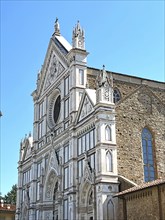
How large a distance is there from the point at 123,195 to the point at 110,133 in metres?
4.66

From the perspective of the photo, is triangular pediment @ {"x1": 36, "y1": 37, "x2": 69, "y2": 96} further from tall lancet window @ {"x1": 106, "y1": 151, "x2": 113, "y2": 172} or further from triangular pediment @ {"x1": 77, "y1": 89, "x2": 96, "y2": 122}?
tall lancet window @ {"x1": 106, "y1": 151, "x2": 113, "y2": 172}

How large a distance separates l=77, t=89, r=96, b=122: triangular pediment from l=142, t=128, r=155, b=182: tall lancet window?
425cm

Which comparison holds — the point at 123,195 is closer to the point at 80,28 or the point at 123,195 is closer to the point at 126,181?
the point at 126,181

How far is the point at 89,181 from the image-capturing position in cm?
2653

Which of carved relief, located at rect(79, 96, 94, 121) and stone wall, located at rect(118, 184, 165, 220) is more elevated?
carved relief, located at rect(79, 96, 94, 121)

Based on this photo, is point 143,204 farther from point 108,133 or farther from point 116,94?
point 116,94

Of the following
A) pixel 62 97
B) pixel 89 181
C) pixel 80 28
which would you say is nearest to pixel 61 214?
pixel 89 181

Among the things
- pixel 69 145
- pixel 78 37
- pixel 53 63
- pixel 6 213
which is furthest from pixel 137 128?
pixel 6 213

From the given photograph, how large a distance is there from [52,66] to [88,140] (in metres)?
12.3

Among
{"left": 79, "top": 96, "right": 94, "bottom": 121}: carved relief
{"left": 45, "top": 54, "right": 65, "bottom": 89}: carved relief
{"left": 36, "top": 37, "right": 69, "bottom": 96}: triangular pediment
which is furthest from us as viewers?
{"left": 45, "top": 54, "right": 65, "bottom": 89}: carved relief

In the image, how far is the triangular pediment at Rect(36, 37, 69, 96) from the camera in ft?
117

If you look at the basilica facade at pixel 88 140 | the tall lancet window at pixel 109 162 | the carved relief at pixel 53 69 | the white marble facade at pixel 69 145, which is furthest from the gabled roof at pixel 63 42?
the tall lancet window at pixel 109 162

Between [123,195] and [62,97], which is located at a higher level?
[62,97]

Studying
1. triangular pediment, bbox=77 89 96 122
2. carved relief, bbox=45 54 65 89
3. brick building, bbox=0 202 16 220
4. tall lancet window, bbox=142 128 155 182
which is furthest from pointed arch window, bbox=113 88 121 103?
brick building, bbox=0 202 16 220
